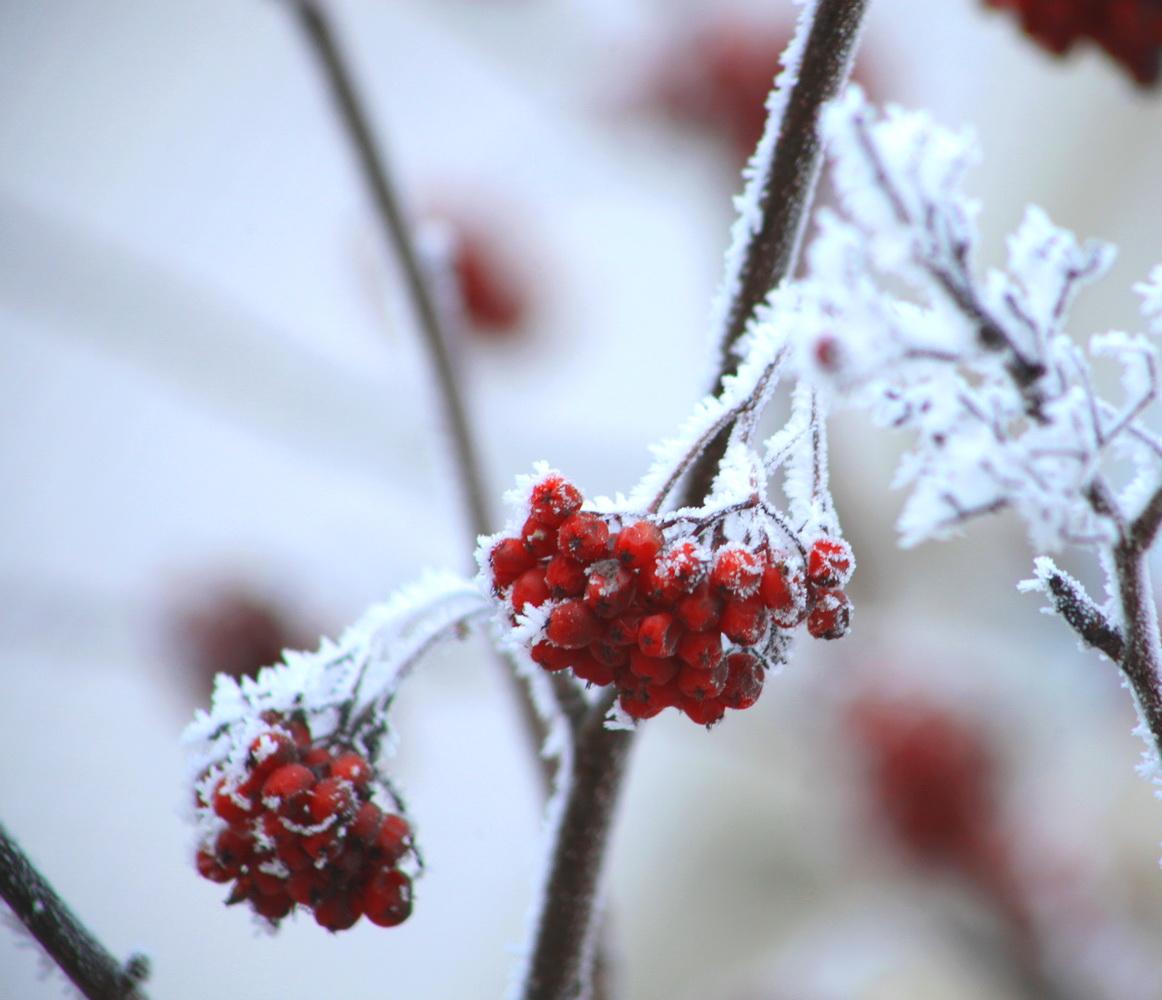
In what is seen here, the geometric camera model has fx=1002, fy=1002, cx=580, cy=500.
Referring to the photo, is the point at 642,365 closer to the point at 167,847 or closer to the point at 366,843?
the point at 167,847

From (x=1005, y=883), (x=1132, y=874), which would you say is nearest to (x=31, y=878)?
(x=1005, y=883)

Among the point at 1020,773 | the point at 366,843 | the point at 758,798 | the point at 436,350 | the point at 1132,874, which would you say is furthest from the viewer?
the point at 758,798

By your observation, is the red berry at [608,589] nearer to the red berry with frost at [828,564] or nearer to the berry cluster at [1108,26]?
the red berry with frost at [828,564]

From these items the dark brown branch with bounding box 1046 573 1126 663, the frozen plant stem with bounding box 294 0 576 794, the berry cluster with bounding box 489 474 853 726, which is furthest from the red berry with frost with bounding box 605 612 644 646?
the frozen plant stem with bounding box 294 0 576 794

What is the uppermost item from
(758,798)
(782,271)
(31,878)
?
(758,798)

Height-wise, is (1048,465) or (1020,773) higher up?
(1020,773)

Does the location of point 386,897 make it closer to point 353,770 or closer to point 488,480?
point 353,770

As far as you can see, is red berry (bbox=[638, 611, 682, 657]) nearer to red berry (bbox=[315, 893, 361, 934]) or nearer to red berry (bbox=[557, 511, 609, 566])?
red berry (bbox=[557, 511, 609, 566])

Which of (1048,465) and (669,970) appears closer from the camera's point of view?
(1048,465)
